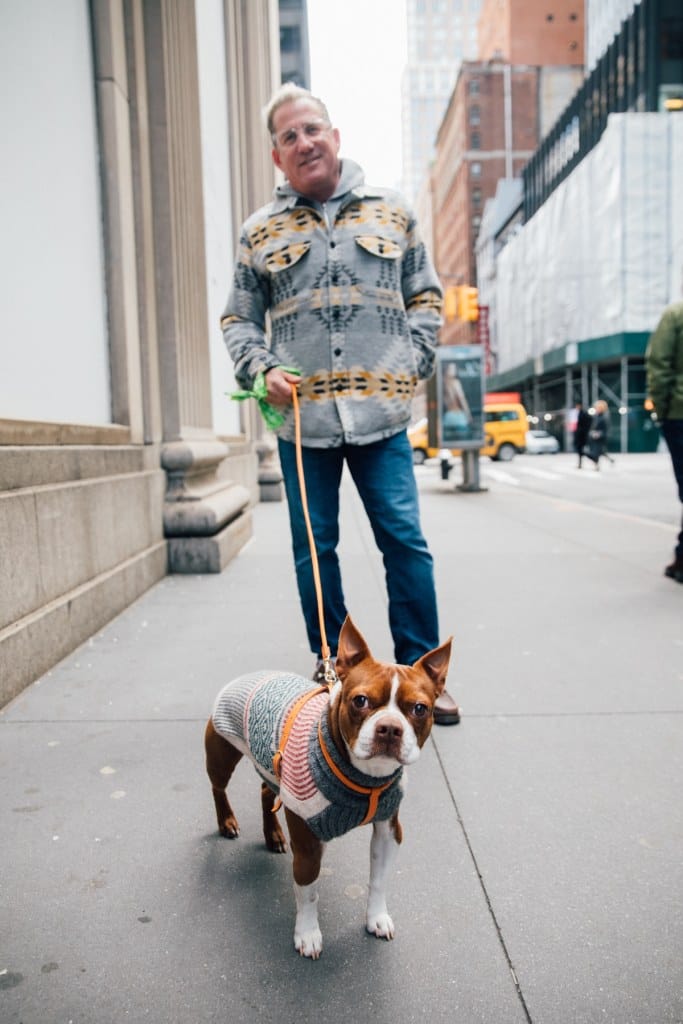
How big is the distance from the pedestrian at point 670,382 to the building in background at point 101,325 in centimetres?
338

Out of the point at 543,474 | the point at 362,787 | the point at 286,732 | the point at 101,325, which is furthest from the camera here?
the point at 543,474

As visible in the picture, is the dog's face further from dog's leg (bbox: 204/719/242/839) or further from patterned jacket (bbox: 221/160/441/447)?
patterned jacket (bbox: 221/160/441/447)

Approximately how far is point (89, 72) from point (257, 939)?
16.8 feet

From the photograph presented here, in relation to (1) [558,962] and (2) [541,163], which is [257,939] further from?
(2) [541,163]

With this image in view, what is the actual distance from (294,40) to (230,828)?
59870 mm

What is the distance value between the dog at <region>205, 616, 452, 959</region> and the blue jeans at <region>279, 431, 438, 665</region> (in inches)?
50.4

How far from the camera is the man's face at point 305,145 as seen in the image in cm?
298

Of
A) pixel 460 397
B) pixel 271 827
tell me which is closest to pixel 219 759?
A: pixel 271 827

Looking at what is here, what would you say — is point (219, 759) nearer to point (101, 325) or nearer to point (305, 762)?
point (305, 762)

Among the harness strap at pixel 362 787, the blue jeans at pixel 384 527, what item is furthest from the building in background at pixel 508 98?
the harness strap at pixel 362 787

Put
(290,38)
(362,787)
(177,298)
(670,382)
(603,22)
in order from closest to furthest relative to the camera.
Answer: (362,787) < (670,382) < (177,298) < (290,38) < (603,22)

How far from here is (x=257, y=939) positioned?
1.81 m

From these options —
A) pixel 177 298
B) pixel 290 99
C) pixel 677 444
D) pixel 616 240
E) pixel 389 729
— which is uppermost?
pixel 616 240

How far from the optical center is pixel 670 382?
18.8 feet
